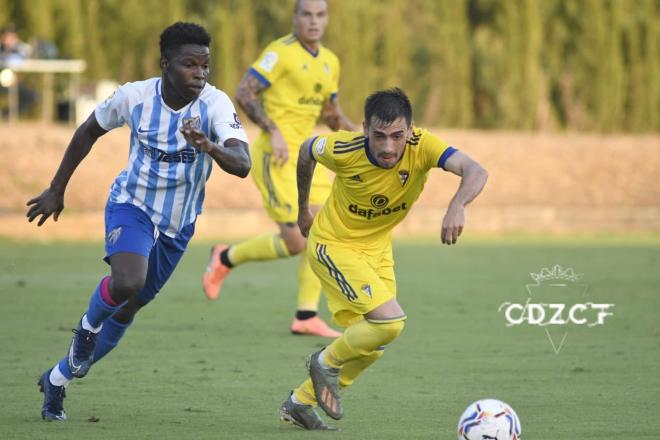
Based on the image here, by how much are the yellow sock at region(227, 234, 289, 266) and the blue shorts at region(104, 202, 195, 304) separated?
3.88 meters

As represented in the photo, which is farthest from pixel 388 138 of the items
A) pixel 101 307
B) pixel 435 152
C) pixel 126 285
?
pixel 101 307

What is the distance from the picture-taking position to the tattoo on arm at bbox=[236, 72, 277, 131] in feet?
36.7

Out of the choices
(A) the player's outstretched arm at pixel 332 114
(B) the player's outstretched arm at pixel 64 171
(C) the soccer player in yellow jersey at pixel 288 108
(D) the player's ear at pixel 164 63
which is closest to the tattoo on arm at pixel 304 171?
(D) the player's ear at pixel 164 63

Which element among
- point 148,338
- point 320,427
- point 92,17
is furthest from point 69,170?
point 92,17

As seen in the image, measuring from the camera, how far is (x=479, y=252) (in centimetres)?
1959

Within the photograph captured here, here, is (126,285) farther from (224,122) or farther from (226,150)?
(224,122)

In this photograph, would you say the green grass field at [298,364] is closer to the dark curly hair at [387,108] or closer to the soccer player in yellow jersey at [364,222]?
the soccer player in yellow jersey at [364,222]

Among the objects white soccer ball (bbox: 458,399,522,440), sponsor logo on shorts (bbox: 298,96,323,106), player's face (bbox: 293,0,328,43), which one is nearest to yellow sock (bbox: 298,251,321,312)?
sponsor logo on shorts (bbox: 298,96,323,106)

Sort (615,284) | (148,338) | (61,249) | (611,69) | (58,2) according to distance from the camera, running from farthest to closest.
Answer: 1. (611,69)
2. (58,2)
3. (61,249)
4. (615,284)
5. (148,338)

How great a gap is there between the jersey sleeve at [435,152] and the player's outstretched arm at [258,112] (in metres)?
4.14

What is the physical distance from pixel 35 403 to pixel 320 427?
182 cm

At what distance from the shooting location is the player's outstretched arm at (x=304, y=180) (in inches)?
292

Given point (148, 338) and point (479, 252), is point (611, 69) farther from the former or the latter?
point (148, 338)

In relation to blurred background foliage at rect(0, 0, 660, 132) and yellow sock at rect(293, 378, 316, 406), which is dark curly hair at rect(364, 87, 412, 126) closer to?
yellow sock at rect(293, 378, 316, 406)
